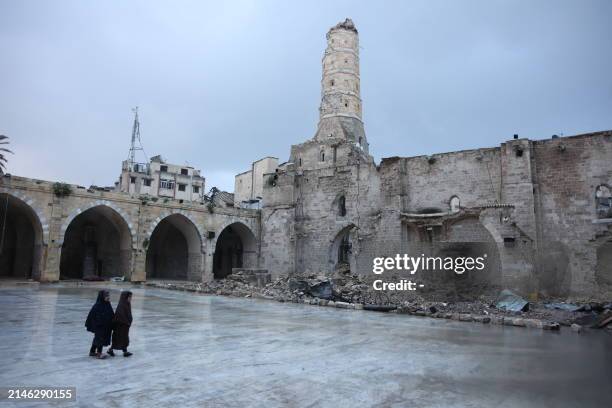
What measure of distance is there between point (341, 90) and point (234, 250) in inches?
522

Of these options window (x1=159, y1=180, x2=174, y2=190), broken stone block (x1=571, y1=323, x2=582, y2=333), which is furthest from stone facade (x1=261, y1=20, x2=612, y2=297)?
window (x1=159, y1=180, x2=174, y2=190)

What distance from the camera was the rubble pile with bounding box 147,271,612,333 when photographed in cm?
1052

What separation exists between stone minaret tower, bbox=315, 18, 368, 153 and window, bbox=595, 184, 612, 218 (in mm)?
14419

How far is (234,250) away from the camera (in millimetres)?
29312

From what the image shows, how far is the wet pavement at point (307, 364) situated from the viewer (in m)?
4.18

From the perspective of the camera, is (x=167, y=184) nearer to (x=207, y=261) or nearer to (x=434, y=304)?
(x=207, y=261)

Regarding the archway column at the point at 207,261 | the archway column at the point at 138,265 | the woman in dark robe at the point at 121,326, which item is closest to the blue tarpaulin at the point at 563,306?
the woman in dark robe at the point at 121,326

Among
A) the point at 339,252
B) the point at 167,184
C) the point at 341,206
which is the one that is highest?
the point at 167,184

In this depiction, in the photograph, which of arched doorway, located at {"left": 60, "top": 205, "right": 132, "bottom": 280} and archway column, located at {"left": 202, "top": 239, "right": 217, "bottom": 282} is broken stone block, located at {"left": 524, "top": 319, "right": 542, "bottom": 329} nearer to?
archway column, located at {"left": 202, "top": 239, "right": 217, "bottom": 282}

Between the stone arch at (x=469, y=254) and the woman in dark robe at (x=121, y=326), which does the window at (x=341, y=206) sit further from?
the woman in dark robe at (x=121, y=326)

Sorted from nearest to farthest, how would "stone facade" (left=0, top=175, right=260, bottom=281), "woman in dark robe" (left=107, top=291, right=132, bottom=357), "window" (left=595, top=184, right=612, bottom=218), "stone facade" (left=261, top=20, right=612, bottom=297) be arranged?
"woman in dark robe" (left=107, top=291, right=132, bottom=357)
"window" (left=595, top=184, right=612, bottom=218)
"stone facade" (left=261, top=20, right=612, bottom=297)
"stone facade" (left=0, top=175, right=260, bottom=281)

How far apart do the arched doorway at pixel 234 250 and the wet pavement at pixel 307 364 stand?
56.3 ft

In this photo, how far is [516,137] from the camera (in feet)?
57.9

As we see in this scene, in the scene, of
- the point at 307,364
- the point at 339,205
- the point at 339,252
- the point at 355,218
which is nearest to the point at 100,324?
the point at 307,364
